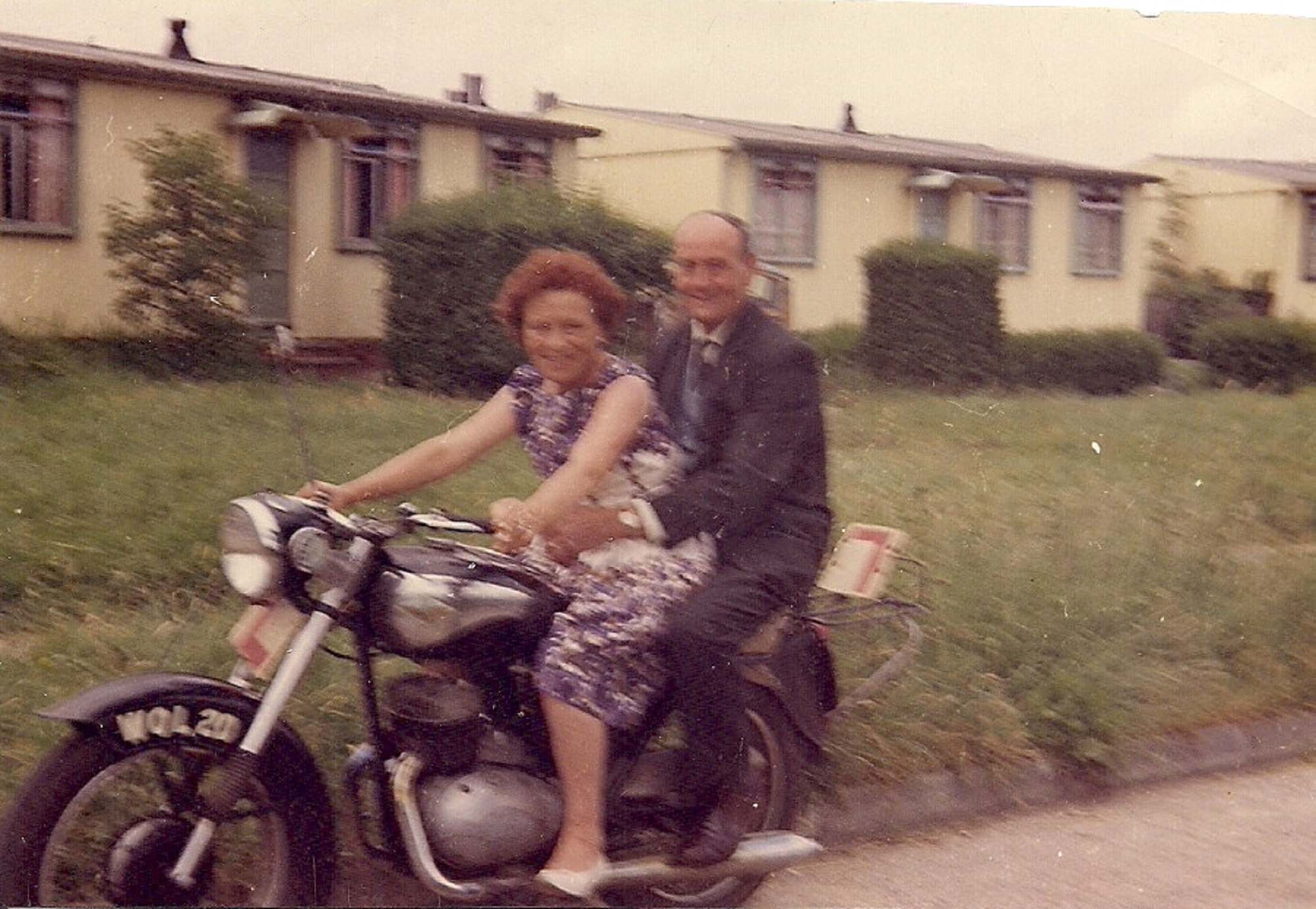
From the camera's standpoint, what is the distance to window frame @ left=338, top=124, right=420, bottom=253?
12785 millimetres

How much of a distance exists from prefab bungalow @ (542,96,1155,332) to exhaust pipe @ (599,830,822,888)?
6949 mm

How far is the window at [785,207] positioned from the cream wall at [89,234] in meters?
6.44

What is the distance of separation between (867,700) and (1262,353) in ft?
56.2

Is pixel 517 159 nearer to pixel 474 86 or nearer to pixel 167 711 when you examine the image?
pixel 474 86

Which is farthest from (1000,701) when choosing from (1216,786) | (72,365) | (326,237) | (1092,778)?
(326,237)

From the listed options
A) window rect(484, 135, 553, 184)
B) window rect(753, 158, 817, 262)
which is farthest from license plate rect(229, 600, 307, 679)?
window rect(753, 158, 817, 262)

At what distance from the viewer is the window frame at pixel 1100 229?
867 inches

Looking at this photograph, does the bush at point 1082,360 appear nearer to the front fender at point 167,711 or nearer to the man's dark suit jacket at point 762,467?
the man's dark suit jacket at point 762,467

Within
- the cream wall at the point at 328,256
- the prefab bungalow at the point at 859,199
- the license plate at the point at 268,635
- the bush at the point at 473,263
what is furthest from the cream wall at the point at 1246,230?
the license plate at the point at 268,635

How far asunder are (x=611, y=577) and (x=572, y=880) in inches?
28.5

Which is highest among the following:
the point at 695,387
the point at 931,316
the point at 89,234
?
the point at 89,234

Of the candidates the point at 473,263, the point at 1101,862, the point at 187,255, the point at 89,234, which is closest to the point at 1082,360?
the point at 473,263

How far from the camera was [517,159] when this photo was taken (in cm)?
1465

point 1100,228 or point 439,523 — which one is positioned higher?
point 1100,228
